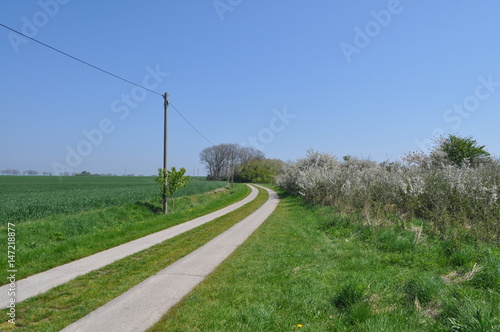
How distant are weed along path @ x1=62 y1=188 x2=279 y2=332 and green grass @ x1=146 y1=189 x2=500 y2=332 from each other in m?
0.27

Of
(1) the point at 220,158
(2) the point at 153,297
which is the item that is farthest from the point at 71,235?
(1) the point at 220,158

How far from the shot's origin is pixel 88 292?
5910mm

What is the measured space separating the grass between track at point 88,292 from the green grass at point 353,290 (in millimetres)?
1500

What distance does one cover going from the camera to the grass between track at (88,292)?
468cm

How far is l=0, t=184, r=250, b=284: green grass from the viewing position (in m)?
8.41

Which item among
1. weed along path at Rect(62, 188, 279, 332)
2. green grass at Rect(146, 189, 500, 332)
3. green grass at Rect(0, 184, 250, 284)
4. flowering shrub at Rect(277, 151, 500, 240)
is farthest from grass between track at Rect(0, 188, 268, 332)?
flowering shrub at Rect(277, 151, 500, 240)

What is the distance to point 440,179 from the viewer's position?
1135cm

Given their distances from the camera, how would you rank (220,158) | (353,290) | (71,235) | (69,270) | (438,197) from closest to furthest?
(353,290) < (69,270) < (438,197) < (71,235) < (220,158)

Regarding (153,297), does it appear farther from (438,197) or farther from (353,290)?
(438,197)

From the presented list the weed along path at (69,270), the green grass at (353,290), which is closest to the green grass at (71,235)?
the weed along path at (69,270)

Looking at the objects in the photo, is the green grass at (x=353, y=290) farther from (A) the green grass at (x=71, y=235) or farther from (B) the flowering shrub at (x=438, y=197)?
(A) the green grass at (x=71, y=235)

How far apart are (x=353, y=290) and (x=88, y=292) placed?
4.83 meters

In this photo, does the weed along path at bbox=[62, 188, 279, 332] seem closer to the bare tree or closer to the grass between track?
the grass between track

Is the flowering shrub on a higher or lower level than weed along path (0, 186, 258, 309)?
higher
